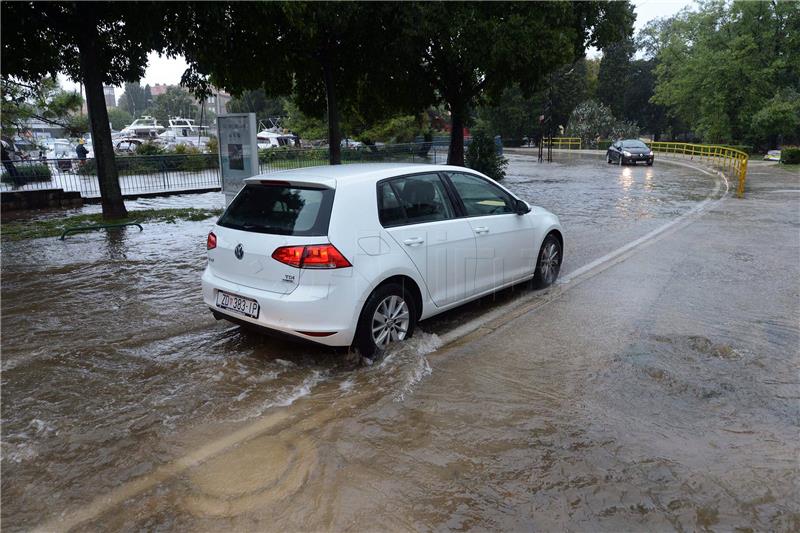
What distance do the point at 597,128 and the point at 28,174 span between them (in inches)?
1934

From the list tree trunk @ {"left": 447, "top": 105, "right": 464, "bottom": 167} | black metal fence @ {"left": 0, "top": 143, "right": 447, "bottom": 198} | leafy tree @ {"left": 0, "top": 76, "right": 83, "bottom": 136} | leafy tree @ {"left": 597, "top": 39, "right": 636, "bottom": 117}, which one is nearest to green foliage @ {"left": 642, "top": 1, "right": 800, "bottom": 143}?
leafy tree @ {"left": 597, "top": 39, "right": 636, "bottom": 117}

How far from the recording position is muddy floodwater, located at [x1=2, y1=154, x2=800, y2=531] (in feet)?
10.3

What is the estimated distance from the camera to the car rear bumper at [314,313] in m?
4.48

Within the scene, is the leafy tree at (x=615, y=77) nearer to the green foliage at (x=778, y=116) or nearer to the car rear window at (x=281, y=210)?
the green foliage at (x=778, y=116)

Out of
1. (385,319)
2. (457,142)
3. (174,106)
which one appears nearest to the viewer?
Result: (385,319)

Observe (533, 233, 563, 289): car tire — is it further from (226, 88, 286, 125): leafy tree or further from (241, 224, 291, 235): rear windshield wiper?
(226, 88, 286, 125): leafy tree

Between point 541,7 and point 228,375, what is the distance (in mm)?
15003

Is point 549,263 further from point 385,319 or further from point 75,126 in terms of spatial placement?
point 75,126

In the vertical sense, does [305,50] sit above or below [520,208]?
above

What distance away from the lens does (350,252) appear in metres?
4.56

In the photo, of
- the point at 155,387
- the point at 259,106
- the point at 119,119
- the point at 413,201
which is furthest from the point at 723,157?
the point at 119,119

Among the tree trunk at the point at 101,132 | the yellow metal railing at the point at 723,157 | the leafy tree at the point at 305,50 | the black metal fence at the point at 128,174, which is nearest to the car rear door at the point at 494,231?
the leafy tree at the point at 305,50

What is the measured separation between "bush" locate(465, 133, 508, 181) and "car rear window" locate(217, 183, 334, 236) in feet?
59.0

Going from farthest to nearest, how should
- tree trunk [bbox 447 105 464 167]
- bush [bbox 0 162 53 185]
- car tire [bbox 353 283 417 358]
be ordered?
tree trunk [bbox 447 105 464 167]
bush [bbox 0 162 53 185]
car tire [bbox 353 283 417 358]
